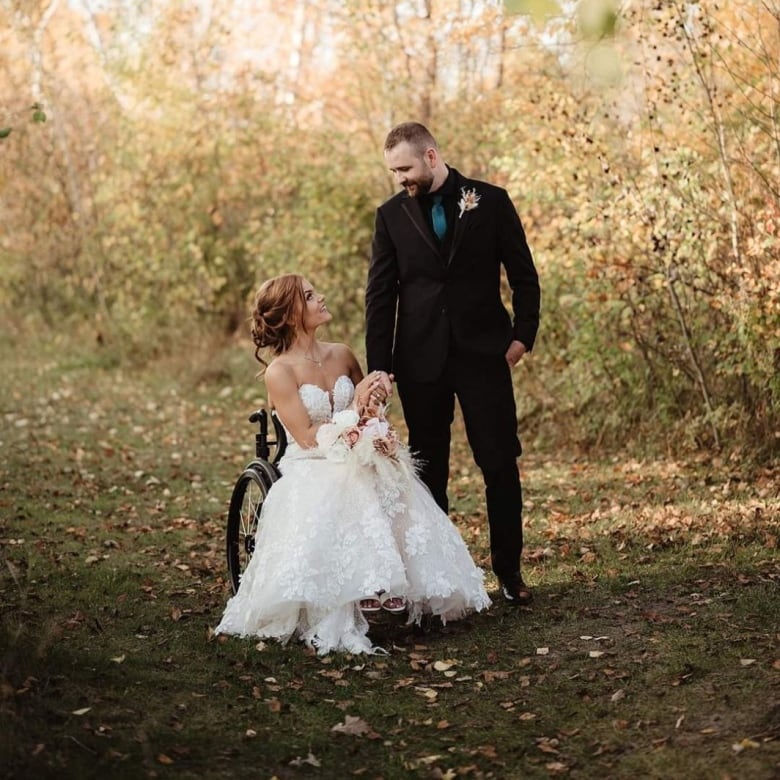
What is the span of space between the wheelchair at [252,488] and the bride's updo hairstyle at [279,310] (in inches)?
13.2

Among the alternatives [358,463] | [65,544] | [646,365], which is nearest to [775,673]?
[358,463]

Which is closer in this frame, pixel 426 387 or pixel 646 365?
pixel 426 387

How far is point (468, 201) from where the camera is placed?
15.8 feet

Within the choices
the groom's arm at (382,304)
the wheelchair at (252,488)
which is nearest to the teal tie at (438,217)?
the groom's arm at (382,304)

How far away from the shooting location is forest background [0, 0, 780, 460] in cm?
733

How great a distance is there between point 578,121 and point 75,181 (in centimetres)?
1096

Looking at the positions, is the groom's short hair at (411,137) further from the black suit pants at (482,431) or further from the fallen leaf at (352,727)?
the fallen leaf at (352,727)

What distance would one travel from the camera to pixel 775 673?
3963mm

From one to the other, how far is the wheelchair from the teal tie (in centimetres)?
104

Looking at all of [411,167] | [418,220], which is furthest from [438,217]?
[411,167]

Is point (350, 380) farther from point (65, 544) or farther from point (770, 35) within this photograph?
point (770, 35)

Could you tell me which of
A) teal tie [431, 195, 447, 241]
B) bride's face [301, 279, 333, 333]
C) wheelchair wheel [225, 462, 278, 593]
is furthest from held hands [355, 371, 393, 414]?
teal tie [431, 195, 447, 241]

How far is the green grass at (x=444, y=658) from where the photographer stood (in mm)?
3455

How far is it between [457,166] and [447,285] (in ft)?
22.9
